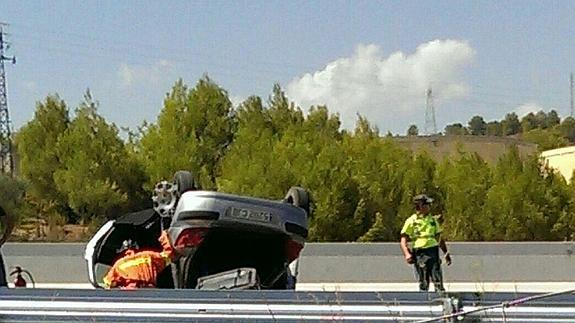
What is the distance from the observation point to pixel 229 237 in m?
5.71

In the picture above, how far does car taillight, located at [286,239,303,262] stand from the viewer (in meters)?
5.90

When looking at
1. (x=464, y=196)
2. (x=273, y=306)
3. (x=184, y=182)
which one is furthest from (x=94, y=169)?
(x=273, y=306)

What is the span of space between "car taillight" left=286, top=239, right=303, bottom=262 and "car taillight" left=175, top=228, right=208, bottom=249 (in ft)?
2.10

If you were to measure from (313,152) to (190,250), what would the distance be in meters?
32.8

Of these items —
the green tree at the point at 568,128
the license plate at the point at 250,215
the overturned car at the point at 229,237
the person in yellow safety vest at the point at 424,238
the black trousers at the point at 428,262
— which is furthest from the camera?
the green tree at the point at 568,128

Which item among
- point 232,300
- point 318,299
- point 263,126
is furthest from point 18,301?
point 263,126

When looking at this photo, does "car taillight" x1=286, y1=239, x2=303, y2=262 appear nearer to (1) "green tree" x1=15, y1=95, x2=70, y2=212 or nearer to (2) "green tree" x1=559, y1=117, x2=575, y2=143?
(1) "green tree" x1=15, y1=95, x2=70, y2=212

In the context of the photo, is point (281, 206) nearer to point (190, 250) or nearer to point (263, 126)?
point (190, 250)

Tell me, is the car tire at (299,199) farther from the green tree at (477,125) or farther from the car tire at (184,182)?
the green tree at (477,125)

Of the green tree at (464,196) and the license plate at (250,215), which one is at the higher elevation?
the green tree at (464,196)

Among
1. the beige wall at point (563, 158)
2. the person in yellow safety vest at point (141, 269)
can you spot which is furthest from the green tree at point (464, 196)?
the person in yellow safety vest at point (141, 269)

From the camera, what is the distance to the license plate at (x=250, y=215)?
5438 millimetres

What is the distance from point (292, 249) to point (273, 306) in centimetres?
224

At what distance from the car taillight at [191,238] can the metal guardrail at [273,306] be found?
143 cm
